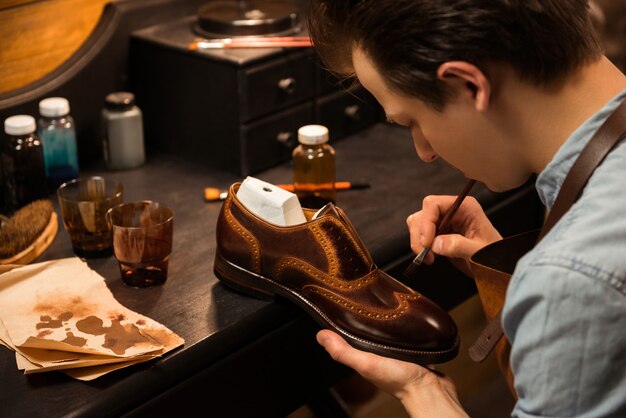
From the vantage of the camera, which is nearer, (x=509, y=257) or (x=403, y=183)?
(x=509, y=257)

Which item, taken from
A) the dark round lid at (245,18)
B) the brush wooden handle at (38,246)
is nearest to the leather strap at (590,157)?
the brush wooden handle at (38,246)

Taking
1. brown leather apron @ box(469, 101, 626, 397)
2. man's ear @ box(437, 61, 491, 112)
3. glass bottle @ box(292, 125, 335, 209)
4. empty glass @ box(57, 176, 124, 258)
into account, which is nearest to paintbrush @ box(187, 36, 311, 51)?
glass bottle @ box(292, 125, 335, 209)

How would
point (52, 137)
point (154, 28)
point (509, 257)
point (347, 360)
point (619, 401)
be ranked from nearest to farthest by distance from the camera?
point (619, 401)
point (347, 360)
point (509, 257)
point (52, 137)
point (154, 28)

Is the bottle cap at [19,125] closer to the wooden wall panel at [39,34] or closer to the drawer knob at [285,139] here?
the wooden wall panel at [39,34]

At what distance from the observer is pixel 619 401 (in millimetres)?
809

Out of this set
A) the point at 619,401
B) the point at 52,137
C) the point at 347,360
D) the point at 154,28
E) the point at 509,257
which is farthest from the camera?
the point at 154,28

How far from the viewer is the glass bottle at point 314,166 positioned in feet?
4.74

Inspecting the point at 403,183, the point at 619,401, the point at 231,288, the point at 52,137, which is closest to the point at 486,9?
the point at 619,401

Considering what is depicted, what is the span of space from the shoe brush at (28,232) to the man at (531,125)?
53 centimetres

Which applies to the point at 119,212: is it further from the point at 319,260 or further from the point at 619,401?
the point at 619,401

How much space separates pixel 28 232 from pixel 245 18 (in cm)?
60

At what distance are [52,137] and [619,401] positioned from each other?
3.46 feet

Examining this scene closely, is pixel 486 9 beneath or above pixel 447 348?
above

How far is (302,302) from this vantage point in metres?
1.15
